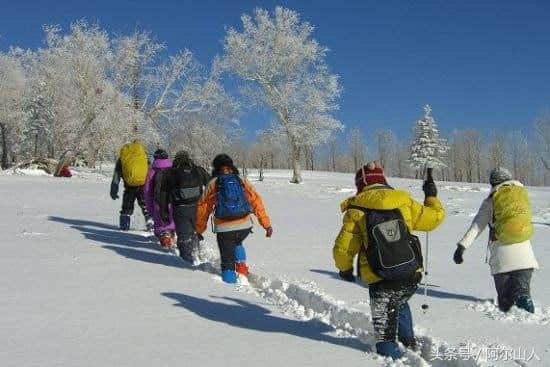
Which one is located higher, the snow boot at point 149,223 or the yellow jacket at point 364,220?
the yellow jacket at point 364,220

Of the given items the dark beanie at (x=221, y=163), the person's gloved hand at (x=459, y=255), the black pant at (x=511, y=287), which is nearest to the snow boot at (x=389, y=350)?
the person's gloved hand at (x=459, y=255)

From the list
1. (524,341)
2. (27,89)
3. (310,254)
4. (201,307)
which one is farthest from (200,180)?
(27,89)

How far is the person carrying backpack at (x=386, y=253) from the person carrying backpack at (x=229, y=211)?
8.49 ft

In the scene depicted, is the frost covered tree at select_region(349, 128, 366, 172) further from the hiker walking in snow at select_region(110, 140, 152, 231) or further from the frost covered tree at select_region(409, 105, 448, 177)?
the hiker walking in snow at select_region(110, 140, 152, 231)

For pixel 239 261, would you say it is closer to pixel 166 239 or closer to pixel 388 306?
pixel 166 239

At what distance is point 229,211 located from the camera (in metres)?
6.65

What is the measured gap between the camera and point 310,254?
355 inches

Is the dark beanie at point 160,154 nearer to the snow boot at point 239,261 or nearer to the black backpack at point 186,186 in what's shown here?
the black backpack at point 186,186

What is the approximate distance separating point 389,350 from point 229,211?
3.11 meters

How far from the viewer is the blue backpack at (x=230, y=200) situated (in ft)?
21.9

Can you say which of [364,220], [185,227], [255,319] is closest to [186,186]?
[185,227]

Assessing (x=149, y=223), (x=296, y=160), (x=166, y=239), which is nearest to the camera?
(x=166, y=239)

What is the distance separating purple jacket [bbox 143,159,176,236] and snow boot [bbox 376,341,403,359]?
553 centimetres

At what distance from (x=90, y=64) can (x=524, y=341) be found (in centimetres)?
2864
